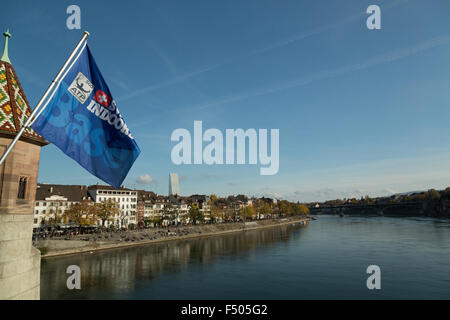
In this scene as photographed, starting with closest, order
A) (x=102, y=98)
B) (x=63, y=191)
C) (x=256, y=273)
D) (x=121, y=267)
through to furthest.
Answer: (x=102, y=98), (x=256, y=273), (x=121, y=267), (x=63, y=191)

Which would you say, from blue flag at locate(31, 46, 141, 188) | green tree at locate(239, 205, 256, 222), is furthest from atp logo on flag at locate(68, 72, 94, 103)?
green tree at locate(239, 205, 256, 222)

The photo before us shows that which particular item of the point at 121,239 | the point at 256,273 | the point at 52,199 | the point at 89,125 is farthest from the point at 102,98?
the point at 52,199

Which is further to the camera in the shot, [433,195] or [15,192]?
[433,195]

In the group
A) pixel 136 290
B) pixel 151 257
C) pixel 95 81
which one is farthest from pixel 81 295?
pixel 95 81

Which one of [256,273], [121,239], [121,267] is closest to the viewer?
[256,273]

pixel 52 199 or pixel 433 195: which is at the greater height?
pixel 433 195

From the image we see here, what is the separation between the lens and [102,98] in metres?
7.85

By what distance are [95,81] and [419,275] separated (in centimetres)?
3545

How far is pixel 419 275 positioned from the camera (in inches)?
1192

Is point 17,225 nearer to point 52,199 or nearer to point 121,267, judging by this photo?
point 121,267

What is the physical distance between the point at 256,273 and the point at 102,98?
29462 mm

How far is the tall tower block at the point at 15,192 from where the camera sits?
849cm
